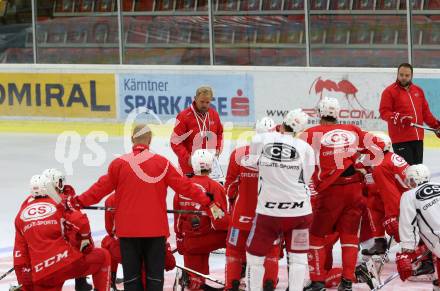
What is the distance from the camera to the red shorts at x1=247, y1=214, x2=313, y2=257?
873 cm

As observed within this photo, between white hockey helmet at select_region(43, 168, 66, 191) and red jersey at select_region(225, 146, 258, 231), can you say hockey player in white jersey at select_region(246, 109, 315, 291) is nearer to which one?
red jersey at select_region(225, 146, 258, 231)

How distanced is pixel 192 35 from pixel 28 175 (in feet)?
16.0

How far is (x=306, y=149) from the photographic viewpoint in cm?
883

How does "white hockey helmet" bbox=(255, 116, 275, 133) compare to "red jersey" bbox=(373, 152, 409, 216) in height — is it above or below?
above

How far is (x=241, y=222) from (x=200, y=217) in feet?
1.79

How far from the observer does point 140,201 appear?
8633 millimetres

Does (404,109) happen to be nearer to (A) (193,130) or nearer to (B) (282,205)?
(A) (193,130)

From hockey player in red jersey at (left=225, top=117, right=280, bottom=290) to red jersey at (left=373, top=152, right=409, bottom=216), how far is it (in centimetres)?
121

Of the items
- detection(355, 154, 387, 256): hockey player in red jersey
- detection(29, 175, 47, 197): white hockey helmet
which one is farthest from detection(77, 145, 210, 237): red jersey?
detection(355, 154, 387, 256): hockey player in red jersey

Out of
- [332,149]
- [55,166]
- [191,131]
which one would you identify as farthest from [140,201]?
[55,166]

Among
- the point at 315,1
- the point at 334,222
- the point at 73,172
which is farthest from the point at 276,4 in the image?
the point at 334,222

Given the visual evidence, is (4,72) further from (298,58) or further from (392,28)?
(392,28)

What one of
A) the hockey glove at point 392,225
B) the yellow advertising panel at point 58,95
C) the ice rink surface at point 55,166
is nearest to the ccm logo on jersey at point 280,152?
the hockey glove at point 392,225

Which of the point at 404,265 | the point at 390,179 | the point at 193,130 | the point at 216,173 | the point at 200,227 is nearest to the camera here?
the point at 404,265
